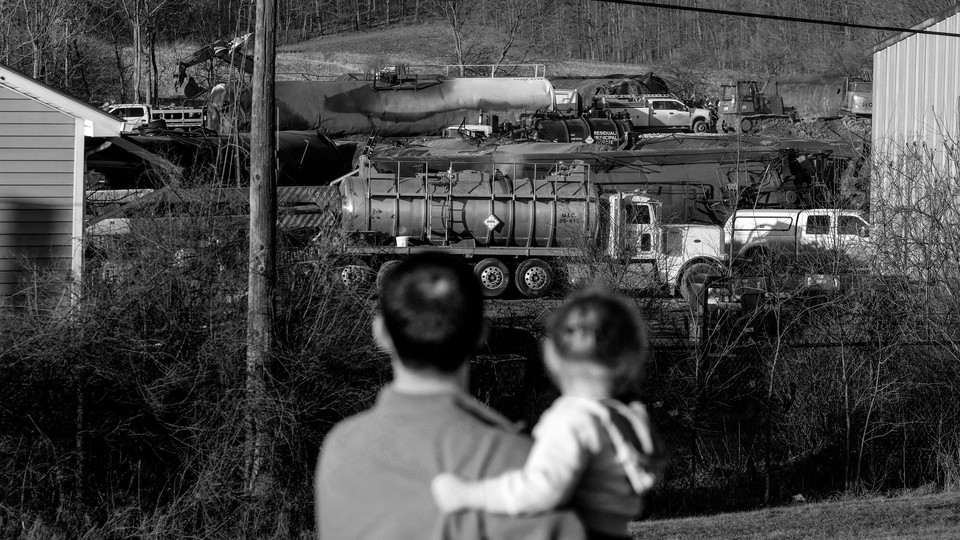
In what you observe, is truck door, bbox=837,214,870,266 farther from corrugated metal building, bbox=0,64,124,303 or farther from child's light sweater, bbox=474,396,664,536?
child's light sweater, bbox=474,396,664,536

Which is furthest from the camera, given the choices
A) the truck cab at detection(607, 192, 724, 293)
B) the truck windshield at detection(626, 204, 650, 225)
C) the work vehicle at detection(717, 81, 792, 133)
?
the work vehicle at detection(717, 81, 792, 133)

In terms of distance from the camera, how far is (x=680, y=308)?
15.1m

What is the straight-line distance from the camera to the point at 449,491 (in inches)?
90.3

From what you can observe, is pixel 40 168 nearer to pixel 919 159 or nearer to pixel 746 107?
pixel 919 159

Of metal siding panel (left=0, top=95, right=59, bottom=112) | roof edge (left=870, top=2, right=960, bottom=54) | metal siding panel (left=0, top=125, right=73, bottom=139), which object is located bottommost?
metal siding panel (left=0, top=125, right=73, bottom=139)

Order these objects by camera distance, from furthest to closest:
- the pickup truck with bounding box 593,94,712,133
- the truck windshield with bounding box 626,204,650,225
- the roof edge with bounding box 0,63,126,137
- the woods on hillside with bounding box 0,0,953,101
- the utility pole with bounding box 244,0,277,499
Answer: the woods on hillside with bounding box 0,0,953,101 → the pickup truck with bounding box 593,94,712,133 → the truck windshield with bounding box 626,204,650,225 → the roof edge with bounding box 0,63,126,137 → the utility pole with bounding box 244,0,277,499

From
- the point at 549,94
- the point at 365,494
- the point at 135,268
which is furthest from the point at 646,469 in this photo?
the point at 549,94

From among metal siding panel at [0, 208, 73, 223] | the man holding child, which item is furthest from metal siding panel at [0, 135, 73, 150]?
the man holding child

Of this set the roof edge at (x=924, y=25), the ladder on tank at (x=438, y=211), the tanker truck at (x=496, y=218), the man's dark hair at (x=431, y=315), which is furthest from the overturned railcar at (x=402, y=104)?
the man's dark hair at (x=431, y=315)

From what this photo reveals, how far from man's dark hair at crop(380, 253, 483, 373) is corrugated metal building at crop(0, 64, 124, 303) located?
1172 cm

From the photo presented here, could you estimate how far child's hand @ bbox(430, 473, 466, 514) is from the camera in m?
2.29

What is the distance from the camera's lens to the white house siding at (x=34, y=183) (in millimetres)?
13305

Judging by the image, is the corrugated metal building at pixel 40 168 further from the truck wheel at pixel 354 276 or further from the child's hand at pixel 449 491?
the child's hand at pixel 449 491

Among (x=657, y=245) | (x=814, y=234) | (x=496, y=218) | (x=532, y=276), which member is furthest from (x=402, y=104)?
(x=814, y=234)
